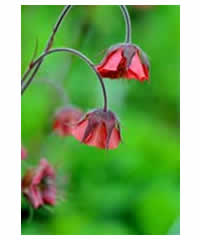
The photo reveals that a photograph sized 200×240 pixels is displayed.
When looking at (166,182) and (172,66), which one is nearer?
(166,182)

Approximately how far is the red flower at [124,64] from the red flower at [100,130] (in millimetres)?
166

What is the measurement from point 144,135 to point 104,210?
1.95ft

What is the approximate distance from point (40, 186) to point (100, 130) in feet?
1.67

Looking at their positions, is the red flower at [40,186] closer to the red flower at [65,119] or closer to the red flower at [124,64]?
the red flower at [65,119]

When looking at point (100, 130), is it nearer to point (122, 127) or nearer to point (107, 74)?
point (107, 74)

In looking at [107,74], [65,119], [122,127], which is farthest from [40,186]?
[122,127]

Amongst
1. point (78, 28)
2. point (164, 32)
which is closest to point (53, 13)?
point (78, 28)

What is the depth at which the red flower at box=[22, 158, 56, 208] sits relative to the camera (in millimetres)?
2389

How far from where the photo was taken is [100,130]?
2082 mm

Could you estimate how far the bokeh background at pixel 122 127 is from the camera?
338 centimetres

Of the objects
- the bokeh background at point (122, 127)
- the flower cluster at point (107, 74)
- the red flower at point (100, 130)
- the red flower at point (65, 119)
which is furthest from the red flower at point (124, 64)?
the bokeh background at point (122, 127)

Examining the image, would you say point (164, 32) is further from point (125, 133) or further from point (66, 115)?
point (66, 115)
